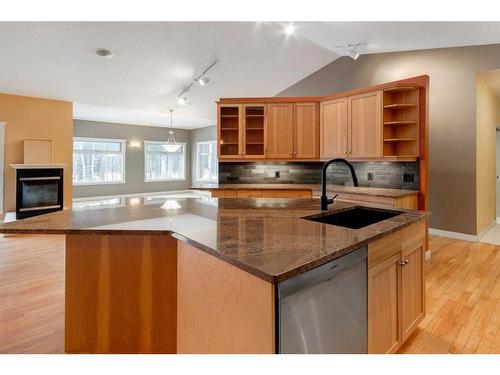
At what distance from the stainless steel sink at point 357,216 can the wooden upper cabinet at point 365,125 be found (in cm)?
234

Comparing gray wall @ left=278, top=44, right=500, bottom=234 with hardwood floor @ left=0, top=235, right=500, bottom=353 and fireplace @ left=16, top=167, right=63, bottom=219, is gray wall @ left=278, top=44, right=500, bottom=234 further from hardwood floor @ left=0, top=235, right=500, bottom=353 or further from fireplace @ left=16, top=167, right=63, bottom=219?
fireplace @ left=16, top=167, right=63, bottom=219

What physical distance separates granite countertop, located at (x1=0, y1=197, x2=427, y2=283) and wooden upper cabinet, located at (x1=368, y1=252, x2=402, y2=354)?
200 millimetres

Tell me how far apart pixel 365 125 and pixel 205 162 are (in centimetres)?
743

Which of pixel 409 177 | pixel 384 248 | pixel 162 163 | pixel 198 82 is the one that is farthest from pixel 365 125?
pixel 162 163

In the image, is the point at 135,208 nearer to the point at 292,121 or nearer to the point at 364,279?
the point at 364,279

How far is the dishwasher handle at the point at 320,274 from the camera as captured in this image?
3.15 ft

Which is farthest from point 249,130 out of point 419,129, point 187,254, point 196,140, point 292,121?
point 196,140

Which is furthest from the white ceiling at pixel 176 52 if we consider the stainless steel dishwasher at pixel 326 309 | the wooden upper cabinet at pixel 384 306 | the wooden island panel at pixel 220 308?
the stainless steel dishwasher at pixel 326 309

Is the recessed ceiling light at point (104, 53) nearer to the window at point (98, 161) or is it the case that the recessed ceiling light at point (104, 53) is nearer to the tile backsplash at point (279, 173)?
the tile backsplash at point (279, 173)

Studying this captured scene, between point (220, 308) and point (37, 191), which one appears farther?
point (37, 191)

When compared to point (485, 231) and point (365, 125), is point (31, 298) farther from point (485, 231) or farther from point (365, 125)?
point (485, 231)

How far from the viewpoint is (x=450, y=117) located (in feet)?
15.8

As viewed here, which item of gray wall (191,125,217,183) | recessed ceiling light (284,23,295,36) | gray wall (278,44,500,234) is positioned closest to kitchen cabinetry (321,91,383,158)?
recessed ceiling light (284,23,295,36)

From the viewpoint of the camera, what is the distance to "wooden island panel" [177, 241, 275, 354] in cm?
97
